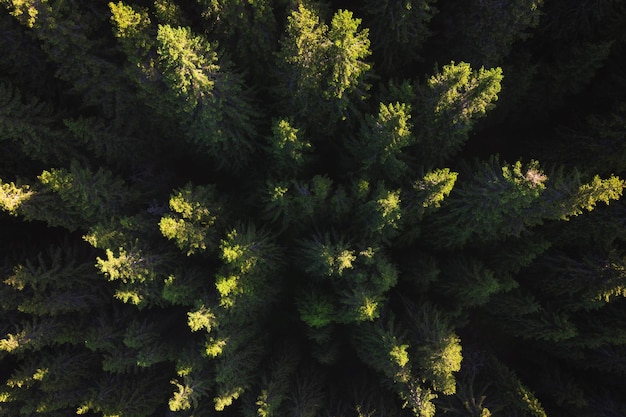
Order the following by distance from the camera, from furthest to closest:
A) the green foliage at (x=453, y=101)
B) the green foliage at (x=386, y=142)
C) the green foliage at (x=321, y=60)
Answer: the green foliage at (x=386, y=142), the green foliage at (x=453, y=101), the green foliage at (x=321, y=60)

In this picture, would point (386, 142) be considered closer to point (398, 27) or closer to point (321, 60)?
point (321, 60)

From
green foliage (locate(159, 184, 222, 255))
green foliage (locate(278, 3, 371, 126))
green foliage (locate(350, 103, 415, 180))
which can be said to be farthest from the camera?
green foliage (locate(159, 184, 222, 255))

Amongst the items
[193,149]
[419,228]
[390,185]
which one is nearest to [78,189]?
[193,149]

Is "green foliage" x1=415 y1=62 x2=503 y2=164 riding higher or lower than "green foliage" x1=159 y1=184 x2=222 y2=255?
higher

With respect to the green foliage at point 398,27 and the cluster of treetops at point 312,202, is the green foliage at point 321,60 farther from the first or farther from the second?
the green foliage at point 398,27

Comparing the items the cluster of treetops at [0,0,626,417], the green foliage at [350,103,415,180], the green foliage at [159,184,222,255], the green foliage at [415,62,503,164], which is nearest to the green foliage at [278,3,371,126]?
the cluster of treetops at [0,0,626,417]

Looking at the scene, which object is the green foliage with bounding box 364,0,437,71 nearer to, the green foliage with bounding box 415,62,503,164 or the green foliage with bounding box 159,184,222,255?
the green foliage with bounding box 415,62,503,164

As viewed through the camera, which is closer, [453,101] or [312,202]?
[453,101]

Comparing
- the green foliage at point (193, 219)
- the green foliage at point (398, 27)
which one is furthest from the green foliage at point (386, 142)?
the green foliage at point (193, 219)

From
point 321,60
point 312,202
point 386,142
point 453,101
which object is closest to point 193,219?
point 312,202
